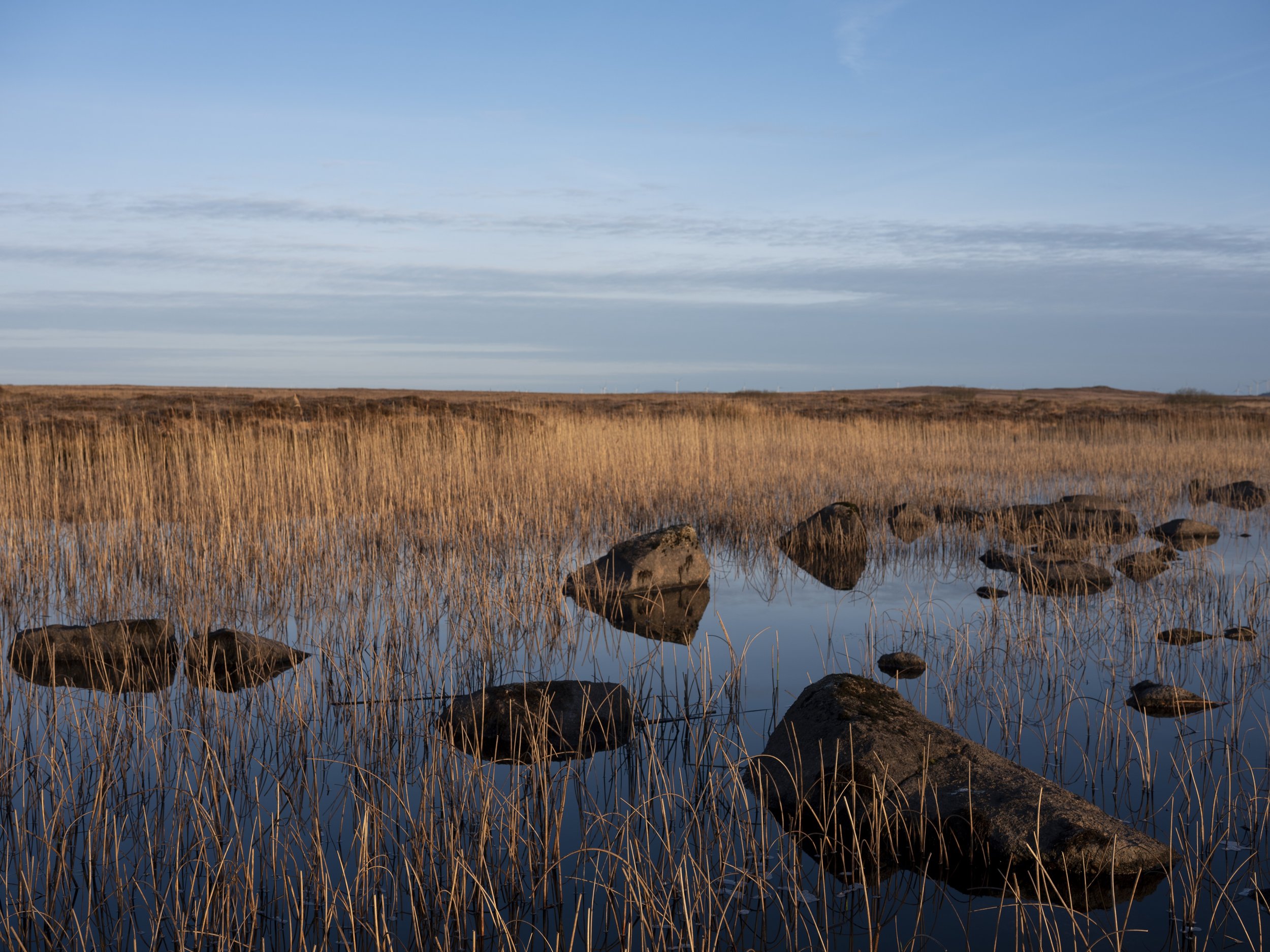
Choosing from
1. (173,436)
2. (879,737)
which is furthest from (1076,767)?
(173,436)

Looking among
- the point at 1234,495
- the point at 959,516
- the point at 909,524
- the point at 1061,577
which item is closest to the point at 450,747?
the point at 1061,577

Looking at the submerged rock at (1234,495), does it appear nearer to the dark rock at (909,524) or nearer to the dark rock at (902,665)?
the dark rock at (909,524)

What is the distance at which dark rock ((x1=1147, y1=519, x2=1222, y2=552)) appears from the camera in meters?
9.05

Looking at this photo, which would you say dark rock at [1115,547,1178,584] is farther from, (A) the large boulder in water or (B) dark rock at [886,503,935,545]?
(A) the large boulder in water

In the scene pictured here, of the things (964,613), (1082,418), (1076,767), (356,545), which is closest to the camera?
(1076,767)

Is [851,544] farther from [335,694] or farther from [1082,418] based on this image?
[1082,418]

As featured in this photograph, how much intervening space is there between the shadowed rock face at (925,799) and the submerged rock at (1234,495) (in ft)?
33.2

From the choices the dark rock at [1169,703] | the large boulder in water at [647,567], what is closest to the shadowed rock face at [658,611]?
the large boulder in water at [647,567]

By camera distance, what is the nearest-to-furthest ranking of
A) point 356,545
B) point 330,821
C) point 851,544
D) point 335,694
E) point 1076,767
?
point 330,821
point 1076,767
point 335,694
point 356,545
point 851,544

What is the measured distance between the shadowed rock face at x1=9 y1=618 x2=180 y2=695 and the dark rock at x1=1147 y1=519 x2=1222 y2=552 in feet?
28.9

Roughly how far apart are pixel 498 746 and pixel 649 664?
1422 millimetres

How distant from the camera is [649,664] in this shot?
5.15 meters

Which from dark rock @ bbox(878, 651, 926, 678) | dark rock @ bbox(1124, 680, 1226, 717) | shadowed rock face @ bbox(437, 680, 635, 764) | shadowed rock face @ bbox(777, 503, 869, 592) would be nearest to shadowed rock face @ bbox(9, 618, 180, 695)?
shadowed rock face @ bbox(437, 680, 635, 764)

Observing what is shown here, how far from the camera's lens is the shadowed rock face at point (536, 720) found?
3.81 meters
